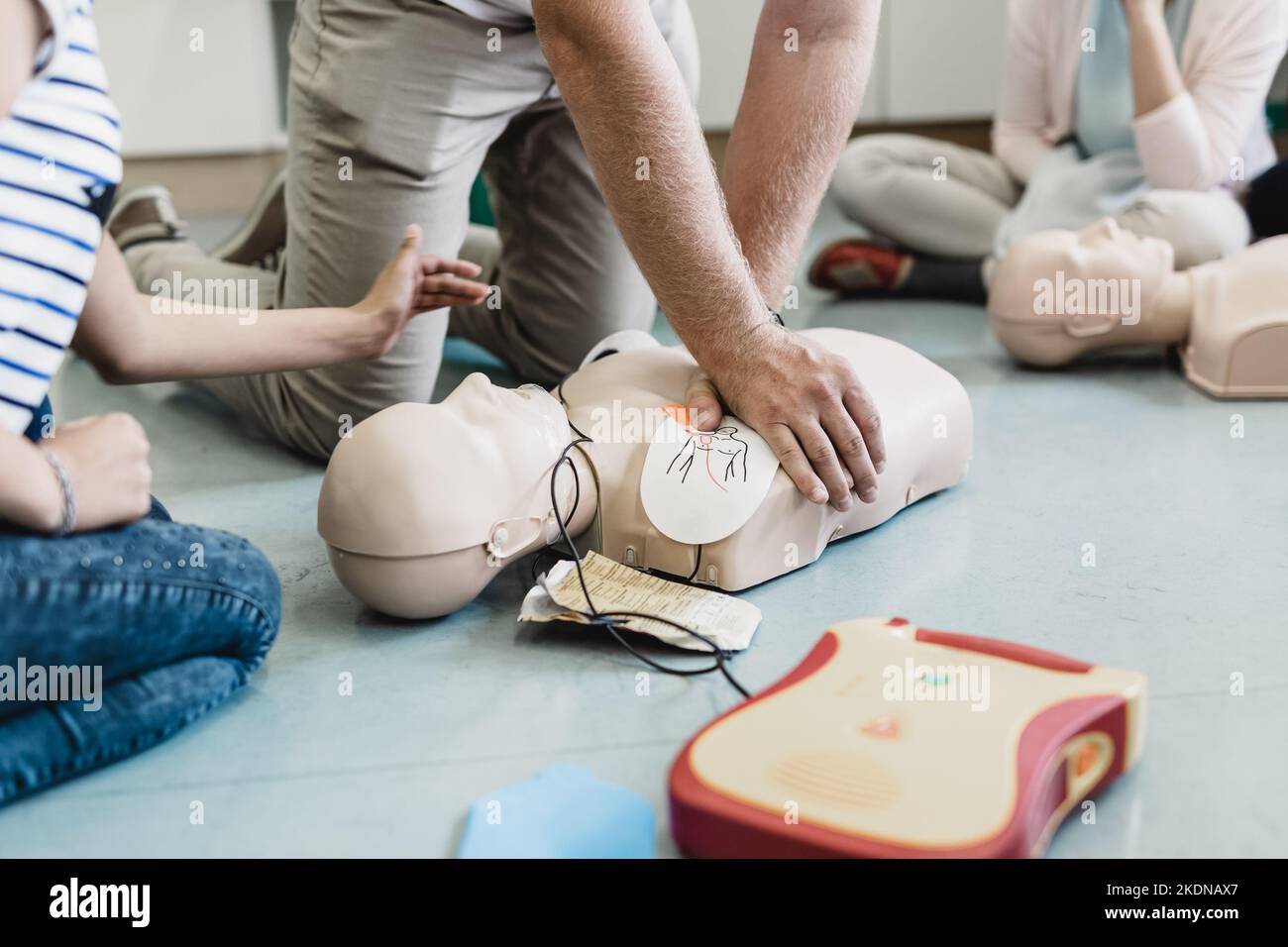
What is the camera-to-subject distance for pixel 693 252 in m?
1.08

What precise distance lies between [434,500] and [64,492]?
0.82 feet

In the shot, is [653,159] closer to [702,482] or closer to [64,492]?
[702,482]

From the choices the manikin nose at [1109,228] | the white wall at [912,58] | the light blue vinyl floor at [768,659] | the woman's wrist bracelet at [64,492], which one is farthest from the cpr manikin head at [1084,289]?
the white wall at [912,58]

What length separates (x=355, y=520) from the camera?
0.95 m

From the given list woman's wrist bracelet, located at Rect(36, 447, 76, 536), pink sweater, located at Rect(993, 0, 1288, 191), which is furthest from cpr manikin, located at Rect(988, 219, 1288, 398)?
woman's wrist bracelet, located at Rect(36, 447, 76, 536)

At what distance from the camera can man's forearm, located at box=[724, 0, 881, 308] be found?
1277 millimetres

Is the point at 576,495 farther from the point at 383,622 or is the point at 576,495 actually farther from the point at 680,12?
the point at 680,12

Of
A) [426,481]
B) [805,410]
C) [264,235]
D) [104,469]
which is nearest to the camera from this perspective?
[104,469]

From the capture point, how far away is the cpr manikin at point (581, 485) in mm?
947

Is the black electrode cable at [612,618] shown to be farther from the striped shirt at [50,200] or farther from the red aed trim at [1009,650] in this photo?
the striped shirt at [50,200]

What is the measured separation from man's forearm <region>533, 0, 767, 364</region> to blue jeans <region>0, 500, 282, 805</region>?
1.40 ft

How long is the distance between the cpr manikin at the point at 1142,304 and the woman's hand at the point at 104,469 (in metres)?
1.15

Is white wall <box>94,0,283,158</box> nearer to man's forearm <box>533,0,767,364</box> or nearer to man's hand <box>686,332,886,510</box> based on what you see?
man's forearm <box>533,0,767,364</box>

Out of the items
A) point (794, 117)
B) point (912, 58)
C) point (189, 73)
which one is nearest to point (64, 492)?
point (794, 117)
